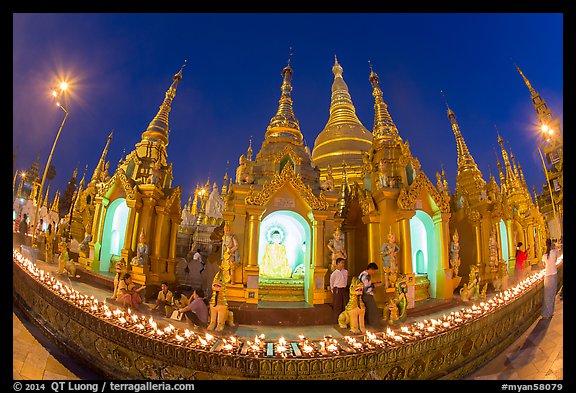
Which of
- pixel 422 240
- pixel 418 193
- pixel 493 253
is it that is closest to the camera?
pixel 418 193

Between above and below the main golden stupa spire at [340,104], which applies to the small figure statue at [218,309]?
below

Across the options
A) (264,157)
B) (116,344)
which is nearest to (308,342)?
(116,344)

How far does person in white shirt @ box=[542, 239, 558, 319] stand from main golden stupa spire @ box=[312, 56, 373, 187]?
→ 8.32 m

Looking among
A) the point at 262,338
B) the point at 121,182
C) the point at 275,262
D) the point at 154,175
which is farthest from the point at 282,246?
the point at 121,182

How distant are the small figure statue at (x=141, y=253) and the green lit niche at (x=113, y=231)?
66 centimetres

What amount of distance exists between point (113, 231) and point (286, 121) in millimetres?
7097

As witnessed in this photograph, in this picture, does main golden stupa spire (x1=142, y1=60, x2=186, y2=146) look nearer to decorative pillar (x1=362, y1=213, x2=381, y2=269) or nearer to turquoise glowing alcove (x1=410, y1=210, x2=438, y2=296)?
decorative pillar (x1=362, y1=213, x2=381, y2=269)

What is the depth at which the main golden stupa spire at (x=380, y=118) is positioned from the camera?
903 centimetres

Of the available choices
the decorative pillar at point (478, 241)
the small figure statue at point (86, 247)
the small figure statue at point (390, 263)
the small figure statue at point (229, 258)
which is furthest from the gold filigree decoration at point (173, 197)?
the decorative pillar at point (478, 241)

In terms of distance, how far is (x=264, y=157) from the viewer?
27.2 feet

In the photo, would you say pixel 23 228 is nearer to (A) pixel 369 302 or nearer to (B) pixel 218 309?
(B) pixel 218 309

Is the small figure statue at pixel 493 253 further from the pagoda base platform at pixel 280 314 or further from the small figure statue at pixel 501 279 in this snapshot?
the pagoda base platform at pixel 280 314

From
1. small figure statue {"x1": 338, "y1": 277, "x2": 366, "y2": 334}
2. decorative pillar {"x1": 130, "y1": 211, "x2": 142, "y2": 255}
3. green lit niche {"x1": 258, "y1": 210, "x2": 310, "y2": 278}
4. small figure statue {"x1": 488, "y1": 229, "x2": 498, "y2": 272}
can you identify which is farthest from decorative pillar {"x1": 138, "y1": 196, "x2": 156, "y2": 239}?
small figure statue {"x1": 488, "y1": 229, "x2": 498, "y2": 272}

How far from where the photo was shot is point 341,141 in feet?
49.1
